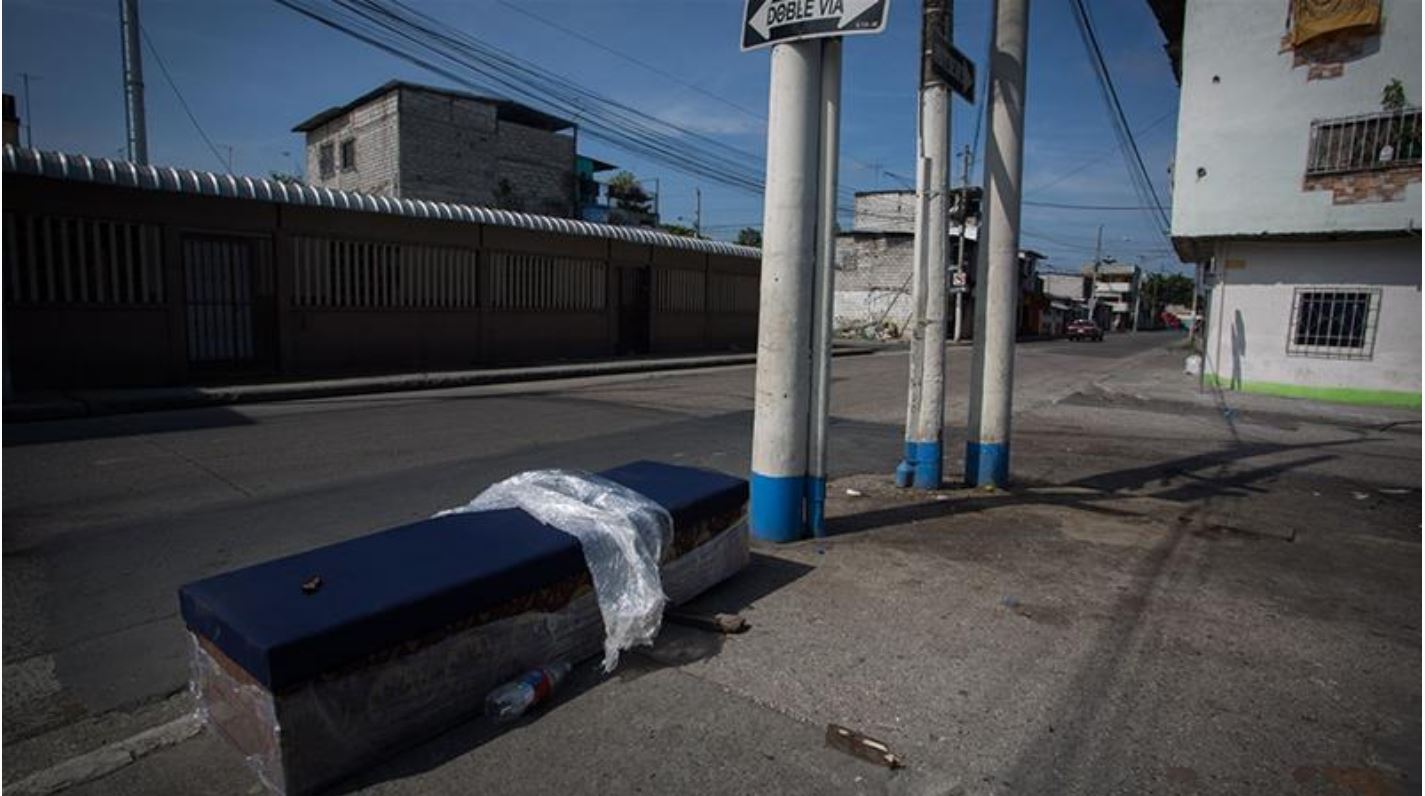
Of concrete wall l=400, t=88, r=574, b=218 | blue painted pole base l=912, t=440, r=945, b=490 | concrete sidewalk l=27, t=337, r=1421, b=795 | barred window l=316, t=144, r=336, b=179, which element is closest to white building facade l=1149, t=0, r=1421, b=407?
concrete sidewalk l=27, t=337, r=1421, b=795

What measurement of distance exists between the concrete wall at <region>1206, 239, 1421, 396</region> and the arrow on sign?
1591 centimetres

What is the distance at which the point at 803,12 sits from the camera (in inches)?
173

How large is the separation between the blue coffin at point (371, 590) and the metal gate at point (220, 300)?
486 inches

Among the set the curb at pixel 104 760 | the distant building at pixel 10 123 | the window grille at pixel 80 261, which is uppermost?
the distant building at pixel 10 123

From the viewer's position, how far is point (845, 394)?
14.5m

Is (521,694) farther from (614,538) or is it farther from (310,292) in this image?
(310,292)

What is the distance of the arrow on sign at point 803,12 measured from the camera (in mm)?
4258

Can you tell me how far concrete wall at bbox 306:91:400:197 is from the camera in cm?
2861

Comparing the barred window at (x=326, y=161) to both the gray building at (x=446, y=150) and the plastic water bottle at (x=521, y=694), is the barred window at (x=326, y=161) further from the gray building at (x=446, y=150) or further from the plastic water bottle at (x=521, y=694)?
the plastic water bottle at (x=521, y=694)

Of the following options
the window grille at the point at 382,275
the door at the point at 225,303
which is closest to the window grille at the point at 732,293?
the window grille at the point at 382,275

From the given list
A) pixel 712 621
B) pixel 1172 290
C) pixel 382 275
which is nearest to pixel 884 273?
pixel 382 275

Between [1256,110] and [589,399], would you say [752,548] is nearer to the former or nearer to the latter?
[589,399]

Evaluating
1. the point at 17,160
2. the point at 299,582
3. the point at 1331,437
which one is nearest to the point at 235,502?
the point at 299,582

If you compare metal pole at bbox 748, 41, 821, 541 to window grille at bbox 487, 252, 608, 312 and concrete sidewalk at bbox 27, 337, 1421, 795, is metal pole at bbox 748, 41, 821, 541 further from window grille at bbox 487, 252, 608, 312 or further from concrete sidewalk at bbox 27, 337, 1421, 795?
window grille at bbox 487, 252, 608, 312
